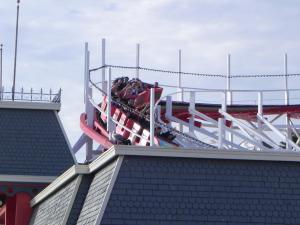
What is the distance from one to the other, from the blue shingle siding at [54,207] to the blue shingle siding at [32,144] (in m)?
3.60

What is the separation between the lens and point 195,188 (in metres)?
23.8

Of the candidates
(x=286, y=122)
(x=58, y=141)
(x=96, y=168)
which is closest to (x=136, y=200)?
(x=96, y=168)

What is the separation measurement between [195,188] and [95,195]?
7.13 feet

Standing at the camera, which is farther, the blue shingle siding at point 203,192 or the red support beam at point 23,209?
the red support beam at point 23,209

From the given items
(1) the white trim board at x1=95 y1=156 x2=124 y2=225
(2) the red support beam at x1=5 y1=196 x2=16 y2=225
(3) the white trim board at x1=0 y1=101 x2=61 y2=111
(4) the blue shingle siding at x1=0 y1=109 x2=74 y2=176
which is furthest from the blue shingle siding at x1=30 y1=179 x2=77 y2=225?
(3) the white trim board at x1=0 y1=101 x2=61 y2=111

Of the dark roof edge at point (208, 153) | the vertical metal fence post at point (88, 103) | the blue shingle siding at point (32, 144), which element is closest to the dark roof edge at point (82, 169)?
the dark roof edge at point (208, 153)

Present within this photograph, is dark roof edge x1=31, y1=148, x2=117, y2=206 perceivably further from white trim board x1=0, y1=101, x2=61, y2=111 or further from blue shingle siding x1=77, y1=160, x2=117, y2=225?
white trim board x1=0, y1=101, x2=61, y2=111

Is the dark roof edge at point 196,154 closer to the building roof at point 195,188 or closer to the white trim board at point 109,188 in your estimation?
the building roof at point 195,188

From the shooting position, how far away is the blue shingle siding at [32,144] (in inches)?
1406

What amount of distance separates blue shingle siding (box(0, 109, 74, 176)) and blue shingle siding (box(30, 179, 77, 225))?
11.8 feet

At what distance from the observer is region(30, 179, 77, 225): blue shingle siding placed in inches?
1041

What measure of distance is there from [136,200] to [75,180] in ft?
10.9

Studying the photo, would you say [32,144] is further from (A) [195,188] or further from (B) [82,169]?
(A) [195,188]

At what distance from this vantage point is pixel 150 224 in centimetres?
2338
